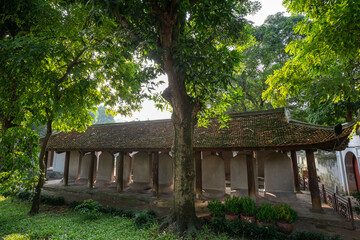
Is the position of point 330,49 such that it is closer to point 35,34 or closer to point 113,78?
point 113,78

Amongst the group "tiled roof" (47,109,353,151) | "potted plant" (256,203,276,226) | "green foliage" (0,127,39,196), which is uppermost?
"tiled roof" (47,109,353,151)

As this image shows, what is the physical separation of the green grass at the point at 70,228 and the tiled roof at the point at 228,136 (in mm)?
4176

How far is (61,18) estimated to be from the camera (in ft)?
26.2

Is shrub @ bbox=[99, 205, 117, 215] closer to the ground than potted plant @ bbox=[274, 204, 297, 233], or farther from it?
closer to the ground

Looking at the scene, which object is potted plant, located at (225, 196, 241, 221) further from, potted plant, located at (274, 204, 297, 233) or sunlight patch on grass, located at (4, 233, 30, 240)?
sunlight patch on grass, located at (4, 233, 30, 240)

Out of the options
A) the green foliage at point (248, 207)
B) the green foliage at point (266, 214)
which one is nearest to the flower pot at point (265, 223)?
the green foliage at point (266, 214)

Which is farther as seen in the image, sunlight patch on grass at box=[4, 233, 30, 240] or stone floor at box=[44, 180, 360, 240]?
stone floor at box=[44, 180, 360, 240]

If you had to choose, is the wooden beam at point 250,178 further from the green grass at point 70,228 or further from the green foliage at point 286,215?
the green grass at point 70,228

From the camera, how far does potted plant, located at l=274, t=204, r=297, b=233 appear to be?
6.11m

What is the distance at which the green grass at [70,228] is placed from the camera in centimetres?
597

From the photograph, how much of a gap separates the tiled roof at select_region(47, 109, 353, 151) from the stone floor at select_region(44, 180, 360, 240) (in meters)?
2.69

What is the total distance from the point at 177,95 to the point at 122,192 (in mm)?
8658

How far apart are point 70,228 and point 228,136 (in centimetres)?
767

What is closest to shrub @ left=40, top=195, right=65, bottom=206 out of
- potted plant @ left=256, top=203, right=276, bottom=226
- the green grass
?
the green grass
